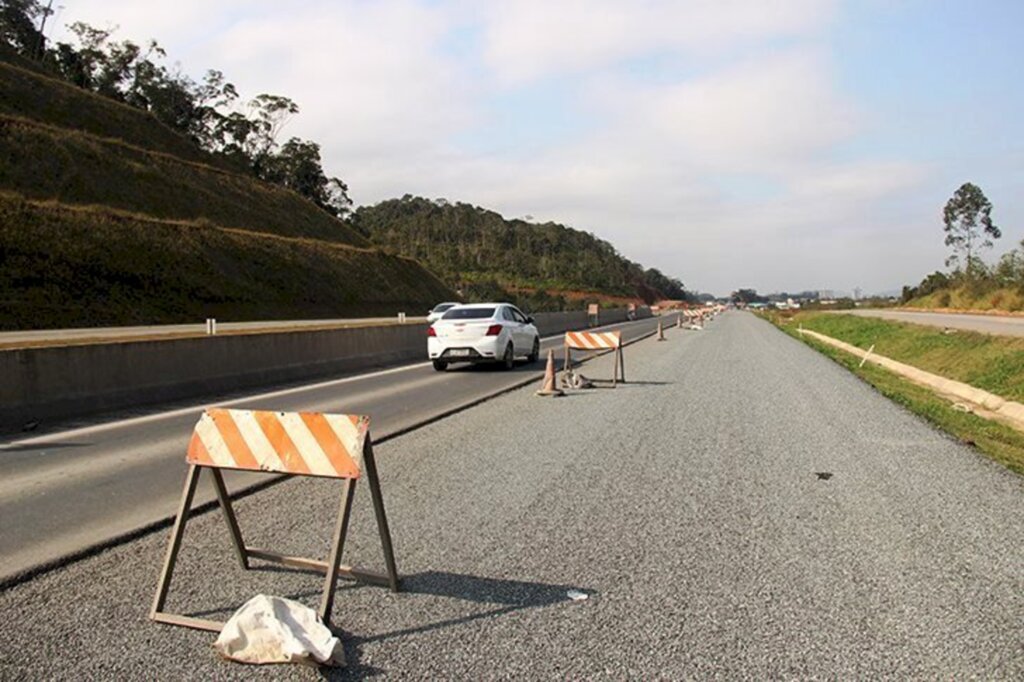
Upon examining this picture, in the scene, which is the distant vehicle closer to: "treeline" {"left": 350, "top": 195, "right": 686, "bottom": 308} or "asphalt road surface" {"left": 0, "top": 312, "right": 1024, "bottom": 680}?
"asphalt road surface" {"left": 0, "top": 312, "right": 1024, "bottom": 680}

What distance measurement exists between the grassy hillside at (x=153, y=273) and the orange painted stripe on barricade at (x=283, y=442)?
34.1 m

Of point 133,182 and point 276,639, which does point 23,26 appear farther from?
point 276,639

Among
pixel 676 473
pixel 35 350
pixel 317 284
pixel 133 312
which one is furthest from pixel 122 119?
pixel 676 473

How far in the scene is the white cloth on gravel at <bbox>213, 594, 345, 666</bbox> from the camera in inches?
158

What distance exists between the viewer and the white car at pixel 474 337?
2034 centimetres

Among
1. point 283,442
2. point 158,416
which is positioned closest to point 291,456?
point 283,442

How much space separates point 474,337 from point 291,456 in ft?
50.9

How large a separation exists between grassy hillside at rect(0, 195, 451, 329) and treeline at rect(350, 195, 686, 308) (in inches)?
1650

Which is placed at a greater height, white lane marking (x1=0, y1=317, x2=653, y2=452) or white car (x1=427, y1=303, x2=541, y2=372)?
white car (x1=427, y1=303, x2=541, y2=372)

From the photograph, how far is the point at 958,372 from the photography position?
71.9 ft

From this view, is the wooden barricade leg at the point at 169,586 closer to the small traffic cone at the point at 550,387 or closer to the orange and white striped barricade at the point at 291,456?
the orange and white striped barricade at the point at 291,456

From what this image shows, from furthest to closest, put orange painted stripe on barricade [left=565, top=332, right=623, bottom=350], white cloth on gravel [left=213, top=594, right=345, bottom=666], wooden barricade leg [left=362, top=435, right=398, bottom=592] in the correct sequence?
1. orange painted stripe on barricade [left=565, top=332, right=623, bottom=350]
2. wooden barricade leg [left=362, top=435, right=398, bottom=592]
3. white cloth on gravel [left=213, top=594, right=345, bottom=666]

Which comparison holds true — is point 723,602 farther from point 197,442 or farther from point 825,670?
point 197,442

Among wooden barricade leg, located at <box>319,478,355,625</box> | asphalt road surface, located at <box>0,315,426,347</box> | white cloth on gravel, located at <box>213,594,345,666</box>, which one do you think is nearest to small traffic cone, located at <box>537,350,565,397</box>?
asphalt road surface, located at <box>0,315,426,347</box>
